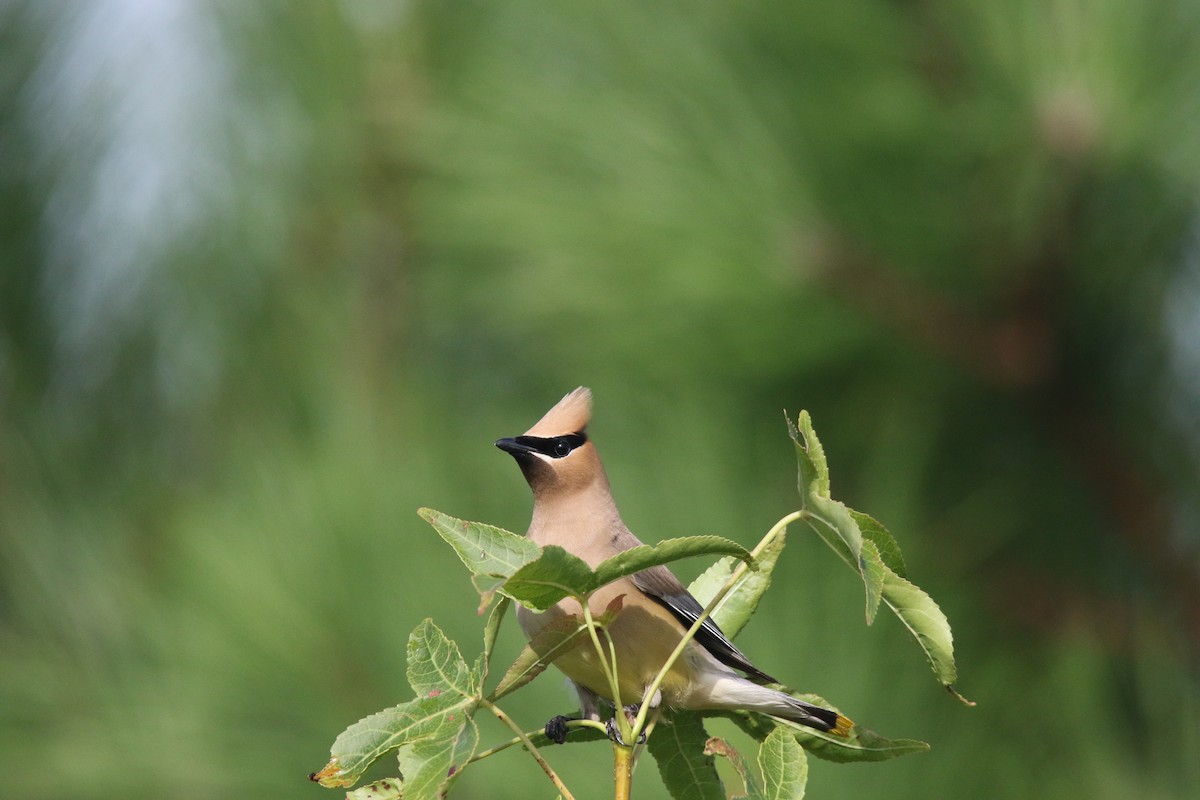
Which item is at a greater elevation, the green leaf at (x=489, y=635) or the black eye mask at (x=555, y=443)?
the black eye mask at (x=555, y=443)

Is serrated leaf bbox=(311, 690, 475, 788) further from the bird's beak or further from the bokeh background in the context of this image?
the bokeh background

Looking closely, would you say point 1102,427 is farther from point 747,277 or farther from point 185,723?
point 185,723

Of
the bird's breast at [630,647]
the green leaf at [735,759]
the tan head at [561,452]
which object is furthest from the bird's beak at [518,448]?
the green leaf at [735,759]

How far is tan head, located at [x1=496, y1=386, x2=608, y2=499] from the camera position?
2.15m

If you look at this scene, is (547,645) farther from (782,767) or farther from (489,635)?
(782,767)

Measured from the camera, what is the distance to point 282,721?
12.3 feet

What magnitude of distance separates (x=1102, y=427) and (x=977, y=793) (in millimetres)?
912

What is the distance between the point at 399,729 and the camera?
3.83 feet

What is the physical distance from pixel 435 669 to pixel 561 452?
1030 mm

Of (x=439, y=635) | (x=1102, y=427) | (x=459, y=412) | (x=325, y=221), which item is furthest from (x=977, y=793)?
(x=325, y=221)

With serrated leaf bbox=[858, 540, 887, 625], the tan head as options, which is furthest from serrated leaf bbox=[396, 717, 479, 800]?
the tan head

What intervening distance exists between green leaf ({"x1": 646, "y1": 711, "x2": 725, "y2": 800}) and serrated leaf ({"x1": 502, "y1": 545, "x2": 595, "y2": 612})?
0.34 m

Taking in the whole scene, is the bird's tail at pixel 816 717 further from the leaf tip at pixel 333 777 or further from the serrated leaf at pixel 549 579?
the leaf tip at pixel 333 777

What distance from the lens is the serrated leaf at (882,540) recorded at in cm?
116
